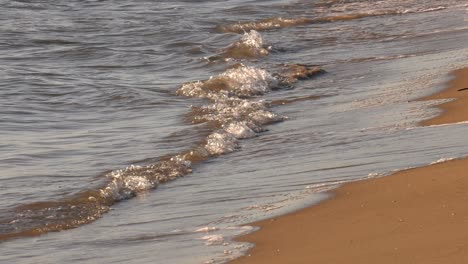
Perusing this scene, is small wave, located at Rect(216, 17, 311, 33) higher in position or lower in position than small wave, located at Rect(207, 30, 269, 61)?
lower

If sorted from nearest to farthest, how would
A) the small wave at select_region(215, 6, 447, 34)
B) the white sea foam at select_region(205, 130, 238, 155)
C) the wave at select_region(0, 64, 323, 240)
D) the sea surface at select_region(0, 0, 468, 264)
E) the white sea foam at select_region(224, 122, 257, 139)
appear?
the sea surface at select_region(0, 0, 468, 264) < the wave at select_region(0, 64, 323, 240) < the white sea foam at select_region(205, 130, 238, 155) < the white sea foam at select_region(224, 122, 257, 139) < the small wave at select_region(215, 6, 447, 34)

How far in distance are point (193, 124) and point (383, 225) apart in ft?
15.6

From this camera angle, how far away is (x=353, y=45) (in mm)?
15859

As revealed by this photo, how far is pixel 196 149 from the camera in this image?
8648 millimetres

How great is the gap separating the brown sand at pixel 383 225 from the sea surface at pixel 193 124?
0.20m

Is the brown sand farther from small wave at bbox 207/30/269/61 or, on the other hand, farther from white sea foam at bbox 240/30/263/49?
white sea foam at bbox 240/30/263/49

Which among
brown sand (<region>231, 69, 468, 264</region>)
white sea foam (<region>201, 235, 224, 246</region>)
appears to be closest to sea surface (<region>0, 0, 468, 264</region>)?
white sea foam (<region>201, 235, 224, 246</region>)

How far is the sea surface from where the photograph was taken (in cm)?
638

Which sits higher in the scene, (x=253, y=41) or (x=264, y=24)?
(x=253, y=41)

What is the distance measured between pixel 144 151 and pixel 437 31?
8421 millimetres

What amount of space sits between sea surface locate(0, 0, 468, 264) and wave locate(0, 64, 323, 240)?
18 mm

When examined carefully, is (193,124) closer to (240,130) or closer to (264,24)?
(240,130)

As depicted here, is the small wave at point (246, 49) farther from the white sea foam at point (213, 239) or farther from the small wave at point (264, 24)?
the white sea foam at point (213, 239)

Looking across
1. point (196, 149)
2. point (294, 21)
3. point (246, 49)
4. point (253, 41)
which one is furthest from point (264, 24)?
point (196, 149)
